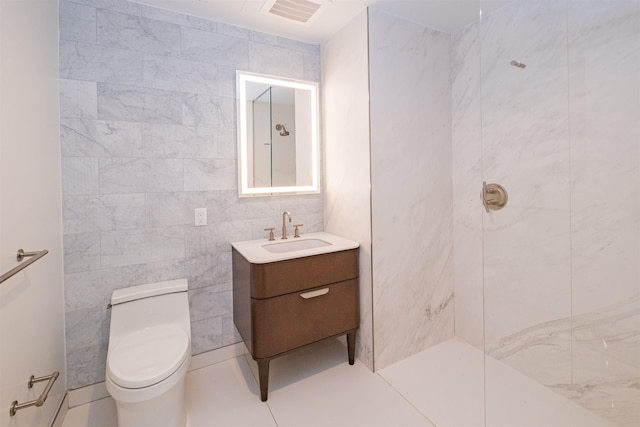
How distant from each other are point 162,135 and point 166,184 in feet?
1.00

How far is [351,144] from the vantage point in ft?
7.07

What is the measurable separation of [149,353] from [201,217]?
0.86 metres

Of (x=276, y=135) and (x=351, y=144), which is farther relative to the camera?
(x=276, y=135)

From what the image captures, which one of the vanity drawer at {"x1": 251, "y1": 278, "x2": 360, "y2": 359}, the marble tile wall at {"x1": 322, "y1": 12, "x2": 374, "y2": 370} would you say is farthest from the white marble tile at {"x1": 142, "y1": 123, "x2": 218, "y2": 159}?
the vanity drawer at {"x1": 251, "y1": 278, "x2": 360, "y2": 359}

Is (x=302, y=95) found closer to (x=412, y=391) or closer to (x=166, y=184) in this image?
Answer: (x=166, y=184)

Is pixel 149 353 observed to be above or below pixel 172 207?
below

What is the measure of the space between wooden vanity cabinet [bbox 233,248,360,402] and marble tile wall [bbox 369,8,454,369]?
0.19 meters

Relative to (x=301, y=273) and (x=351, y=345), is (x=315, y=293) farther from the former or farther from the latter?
(x=351, y=345)

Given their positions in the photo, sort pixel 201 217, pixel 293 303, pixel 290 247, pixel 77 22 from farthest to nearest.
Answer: pixel 290 247, pixel 201 217, pixel 293 303, pixel 77 22

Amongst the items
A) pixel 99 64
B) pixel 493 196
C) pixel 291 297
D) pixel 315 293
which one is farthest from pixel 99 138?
pixel 493 196

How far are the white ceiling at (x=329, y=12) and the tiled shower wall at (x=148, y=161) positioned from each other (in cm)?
8

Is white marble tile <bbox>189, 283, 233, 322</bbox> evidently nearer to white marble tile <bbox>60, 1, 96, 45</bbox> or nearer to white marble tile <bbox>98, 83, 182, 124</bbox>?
white marble tile <bbox>98, 83, 182, 124</bbox>

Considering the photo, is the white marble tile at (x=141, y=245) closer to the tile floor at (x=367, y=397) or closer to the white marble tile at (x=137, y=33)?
the tile floor at (x=367, y=397)

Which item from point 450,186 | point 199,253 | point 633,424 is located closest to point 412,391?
point 633,424
